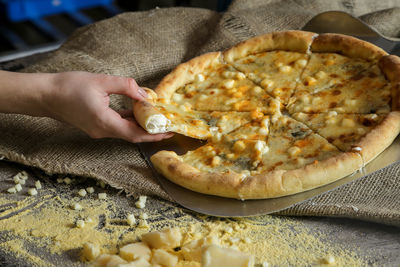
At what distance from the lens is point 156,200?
2.42m

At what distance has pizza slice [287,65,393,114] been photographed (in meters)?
2.58

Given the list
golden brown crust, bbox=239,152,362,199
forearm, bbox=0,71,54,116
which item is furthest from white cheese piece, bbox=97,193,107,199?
golden brown crust, bbox=239,152,362,199

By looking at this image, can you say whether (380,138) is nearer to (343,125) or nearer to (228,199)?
(343,125)

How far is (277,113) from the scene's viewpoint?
106 inches

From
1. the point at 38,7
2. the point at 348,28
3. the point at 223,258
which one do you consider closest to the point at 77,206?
the point at 223,258

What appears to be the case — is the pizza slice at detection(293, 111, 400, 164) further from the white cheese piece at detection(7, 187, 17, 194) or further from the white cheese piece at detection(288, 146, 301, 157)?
the white cheese piece at detection(7, 187, 17, 194)

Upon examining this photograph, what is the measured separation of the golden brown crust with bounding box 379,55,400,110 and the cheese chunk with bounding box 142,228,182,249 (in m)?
1.19

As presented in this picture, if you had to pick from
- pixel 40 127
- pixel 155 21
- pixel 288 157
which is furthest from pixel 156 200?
pixel 155 21

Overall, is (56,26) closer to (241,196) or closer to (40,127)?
(40,127)

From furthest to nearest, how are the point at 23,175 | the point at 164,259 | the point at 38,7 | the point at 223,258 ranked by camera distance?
1. the point at 38,7
2. the point at 23,175
3. the point at 164,259
4. the point at 223,258

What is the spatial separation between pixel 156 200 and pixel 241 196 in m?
0.41

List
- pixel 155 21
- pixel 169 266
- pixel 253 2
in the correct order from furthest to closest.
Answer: pixel 253 2
pixel 155 21
pixel 169 266

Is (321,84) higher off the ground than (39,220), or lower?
higher

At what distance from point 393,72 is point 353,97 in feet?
0.77
